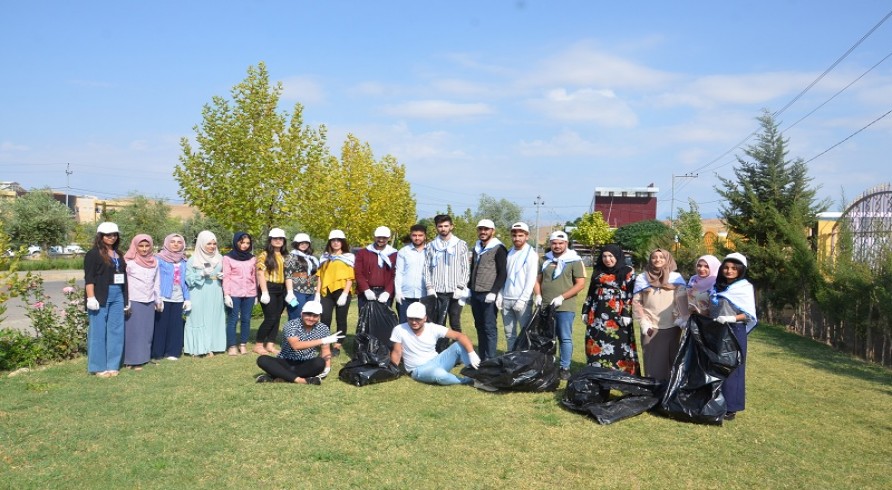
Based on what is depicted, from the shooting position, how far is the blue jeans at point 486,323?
7.92m

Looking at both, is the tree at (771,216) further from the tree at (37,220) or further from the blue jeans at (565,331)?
the tree at (37,220)

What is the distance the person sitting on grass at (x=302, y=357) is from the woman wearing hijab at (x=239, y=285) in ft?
6.36

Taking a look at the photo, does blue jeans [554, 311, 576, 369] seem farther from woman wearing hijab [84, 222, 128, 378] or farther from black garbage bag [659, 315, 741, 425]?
woman wearing hijab [84, 222, 128, 378]

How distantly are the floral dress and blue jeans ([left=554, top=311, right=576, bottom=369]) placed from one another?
1.03ft

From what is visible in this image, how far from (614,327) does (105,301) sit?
574 centimetres

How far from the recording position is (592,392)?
20.0 feet

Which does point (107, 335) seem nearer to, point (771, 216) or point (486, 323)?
point (486, 323)

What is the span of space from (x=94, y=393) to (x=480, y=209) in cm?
7318

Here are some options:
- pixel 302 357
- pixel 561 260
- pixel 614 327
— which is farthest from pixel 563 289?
pixel 302 357

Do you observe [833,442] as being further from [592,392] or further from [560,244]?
[560,244]

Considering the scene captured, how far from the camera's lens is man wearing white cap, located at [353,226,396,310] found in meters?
8.59

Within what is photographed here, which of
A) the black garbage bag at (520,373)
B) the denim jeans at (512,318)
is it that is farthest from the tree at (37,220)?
the black garbage bag at (520,373)

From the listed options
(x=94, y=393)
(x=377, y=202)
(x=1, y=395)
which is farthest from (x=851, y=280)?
(x=377, y=202)

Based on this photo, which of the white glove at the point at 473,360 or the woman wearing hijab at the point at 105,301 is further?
the woman wearing hijab at the point at 105,301
